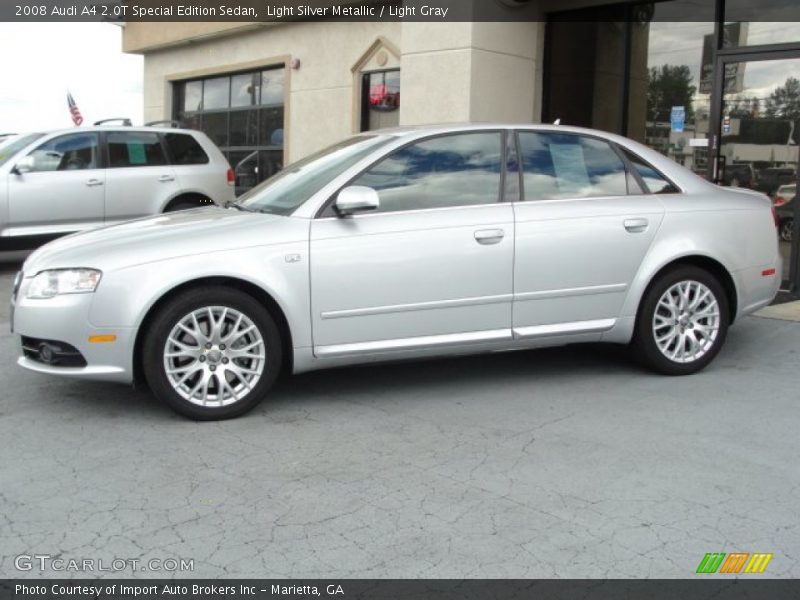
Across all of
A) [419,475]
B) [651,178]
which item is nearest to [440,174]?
[651,178]

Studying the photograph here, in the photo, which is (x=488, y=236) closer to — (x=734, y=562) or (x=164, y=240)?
(x=164, y=240)

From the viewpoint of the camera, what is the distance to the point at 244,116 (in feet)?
52.3

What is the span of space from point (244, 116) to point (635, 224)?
11.6 metres

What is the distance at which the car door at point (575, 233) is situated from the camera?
5309 millimetres

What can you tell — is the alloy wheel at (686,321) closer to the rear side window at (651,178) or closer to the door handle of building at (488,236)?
the rear side window at (651,178)

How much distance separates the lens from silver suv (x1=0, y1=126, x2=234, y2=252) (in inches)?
399

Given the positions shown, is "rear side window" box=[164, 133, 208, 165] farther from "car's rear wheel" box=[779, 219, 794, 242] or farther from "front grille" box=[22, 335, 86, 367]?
"car's rear wheel" box=[779, 219, 794, 242]

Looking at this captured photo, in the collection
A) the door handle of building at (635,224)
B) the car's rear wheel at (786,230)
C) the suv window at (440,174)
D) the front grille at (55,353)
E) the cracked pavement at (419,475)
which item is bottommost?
the cracked pavement at (419,475)

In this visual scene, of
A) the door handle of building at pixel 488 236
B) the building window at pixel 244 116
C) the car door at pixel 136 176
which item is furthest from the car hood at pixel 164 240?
the building window at pixel 244 116

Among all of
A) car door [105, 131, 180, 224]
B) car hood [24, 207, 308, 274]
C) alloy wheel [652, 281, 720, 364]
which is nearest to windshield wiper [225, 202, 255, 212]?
car hood [24, 207, 308, 274]

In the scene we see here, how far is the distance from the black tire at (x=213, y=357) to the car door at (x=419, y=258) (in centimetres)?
31

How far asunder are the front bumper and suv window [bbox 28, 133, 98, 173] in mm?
6147

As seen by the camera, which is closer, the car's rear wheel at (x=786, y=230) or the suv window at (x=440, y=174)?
the suv window at (x=440, y=174)
